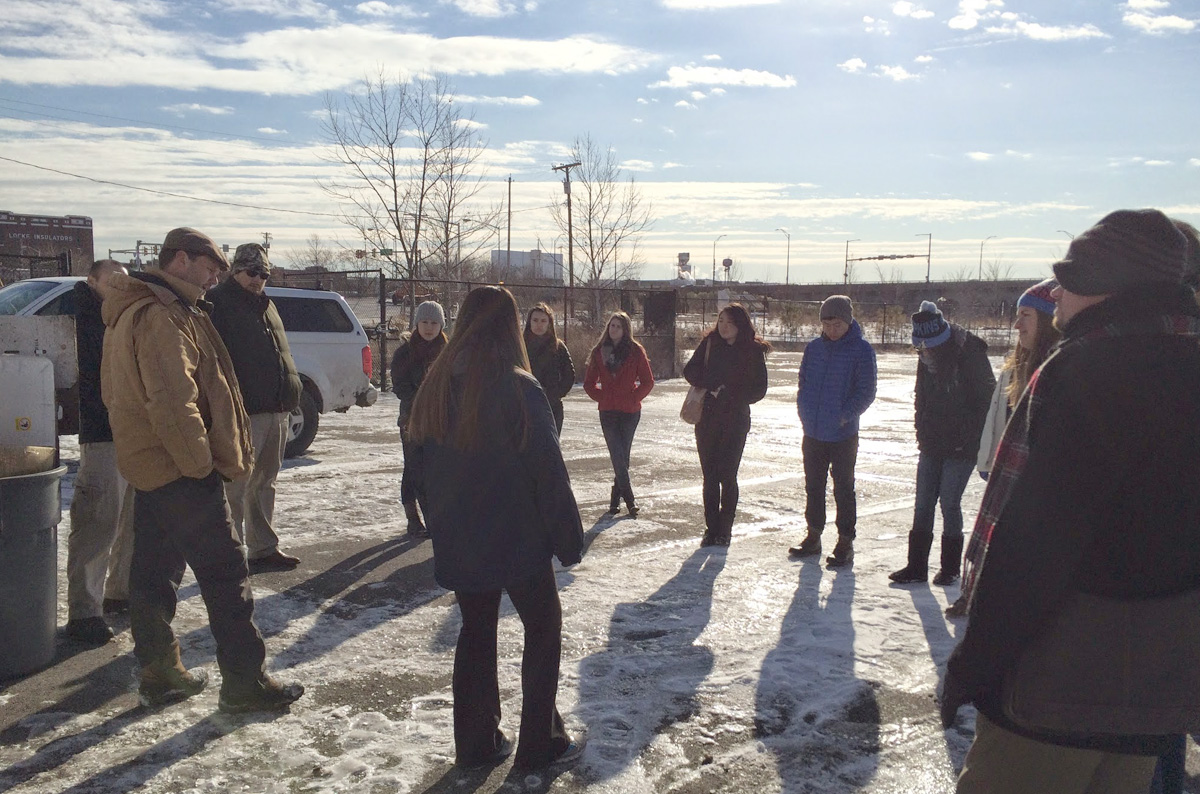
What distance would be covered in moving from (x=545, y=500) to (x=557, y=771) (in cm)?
107

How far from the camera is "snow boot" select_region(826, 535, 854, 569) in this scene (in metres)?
6.50

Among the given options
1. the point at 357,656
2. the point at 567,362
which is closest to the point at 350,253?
the point at 567,362

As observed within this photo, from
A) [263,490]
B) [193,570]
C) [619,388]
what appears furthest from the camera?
[619,388]

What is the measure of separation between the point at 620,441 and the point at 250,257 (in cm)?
344

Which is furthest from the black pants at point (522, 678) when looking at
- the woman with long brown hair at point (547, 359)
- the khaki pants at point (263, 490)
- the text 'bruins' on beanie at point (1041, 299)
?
the woman with long brown hair at point (547, 359)

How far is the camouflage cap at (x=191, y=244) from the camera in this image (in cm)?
395

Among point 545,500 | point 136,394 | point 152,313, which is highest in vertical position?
point 152,313

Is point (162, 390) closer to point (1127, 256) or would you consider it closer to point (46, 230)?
point (1127, 256)

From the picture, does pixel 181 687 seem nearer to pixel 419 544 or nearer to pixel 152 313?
pixel 152 313

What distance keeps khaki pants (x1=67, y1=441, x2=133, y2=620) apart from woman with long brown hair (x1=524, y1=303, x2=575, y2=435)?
341 centimetres

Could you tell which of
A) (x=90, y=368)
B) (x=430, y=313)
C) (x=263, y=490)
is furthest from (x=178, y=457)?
(x=430, y=313)

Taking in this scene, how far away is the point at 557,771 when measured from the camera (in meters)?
3.54

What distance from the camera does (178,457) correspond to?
366 cm

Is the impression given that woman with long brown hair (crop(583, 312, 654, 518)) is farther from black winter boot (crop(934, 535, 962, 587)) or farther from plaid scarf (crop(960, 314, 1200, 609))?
plaid scarf (crop(960, 314, 1200, 609))
